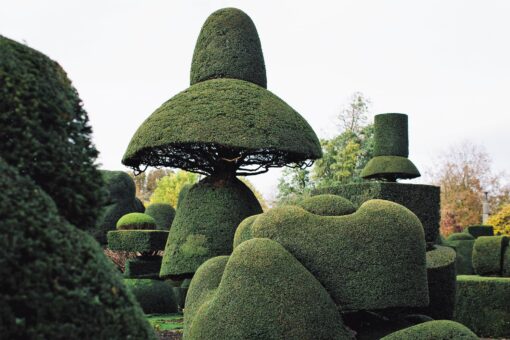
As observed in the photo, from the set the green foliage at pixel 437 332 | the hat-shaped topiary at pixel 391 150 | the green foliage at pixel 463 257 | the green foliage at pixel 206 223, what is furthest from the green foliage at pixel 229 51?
the green foliage at pixel 463 257

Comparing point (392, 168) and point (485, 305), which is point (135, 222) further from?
point (485, 305)

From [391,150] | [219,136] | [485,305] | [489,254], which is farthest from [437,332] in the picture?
[391,150]

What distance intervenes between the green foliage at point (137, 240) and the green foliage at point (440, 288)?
857 cm

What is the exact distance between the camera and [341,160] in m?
35.1

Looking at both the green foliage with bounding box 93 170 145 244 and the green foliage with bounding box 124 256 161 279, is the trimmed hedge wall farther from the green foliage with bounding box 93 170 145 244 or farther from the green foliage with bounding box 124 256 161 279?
the green foliage with bounding box 93 170 145 244

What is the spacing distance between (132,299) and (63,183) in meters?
0.71

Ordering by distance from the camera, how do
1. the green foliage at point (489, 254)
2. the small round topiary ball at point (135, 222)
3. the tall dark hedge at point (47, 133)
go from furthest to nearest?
the small round topiary ball at point (135, 222) → the green foliage at point (489, 254) → the tall dark hedge at point (47, 133)

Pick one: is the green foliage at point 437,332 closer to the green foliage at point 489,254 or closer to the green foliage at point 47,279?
the green foliage at point 47,279

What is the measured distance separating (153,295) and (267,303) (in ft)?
30.8

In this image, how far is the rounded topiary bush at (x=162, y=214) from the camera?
22422 millimetres

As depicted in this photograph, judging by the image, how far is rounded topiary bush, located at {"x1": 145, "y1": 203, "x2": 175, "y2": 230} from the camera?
2242 centimetres

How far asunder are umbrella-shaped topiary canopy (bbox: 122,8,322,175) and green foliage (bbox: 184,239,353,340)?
5.45 m

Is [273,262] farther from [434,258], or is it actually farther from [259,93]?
[259,93]

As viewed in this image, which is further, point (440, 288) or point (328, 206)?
point (440, 288)
